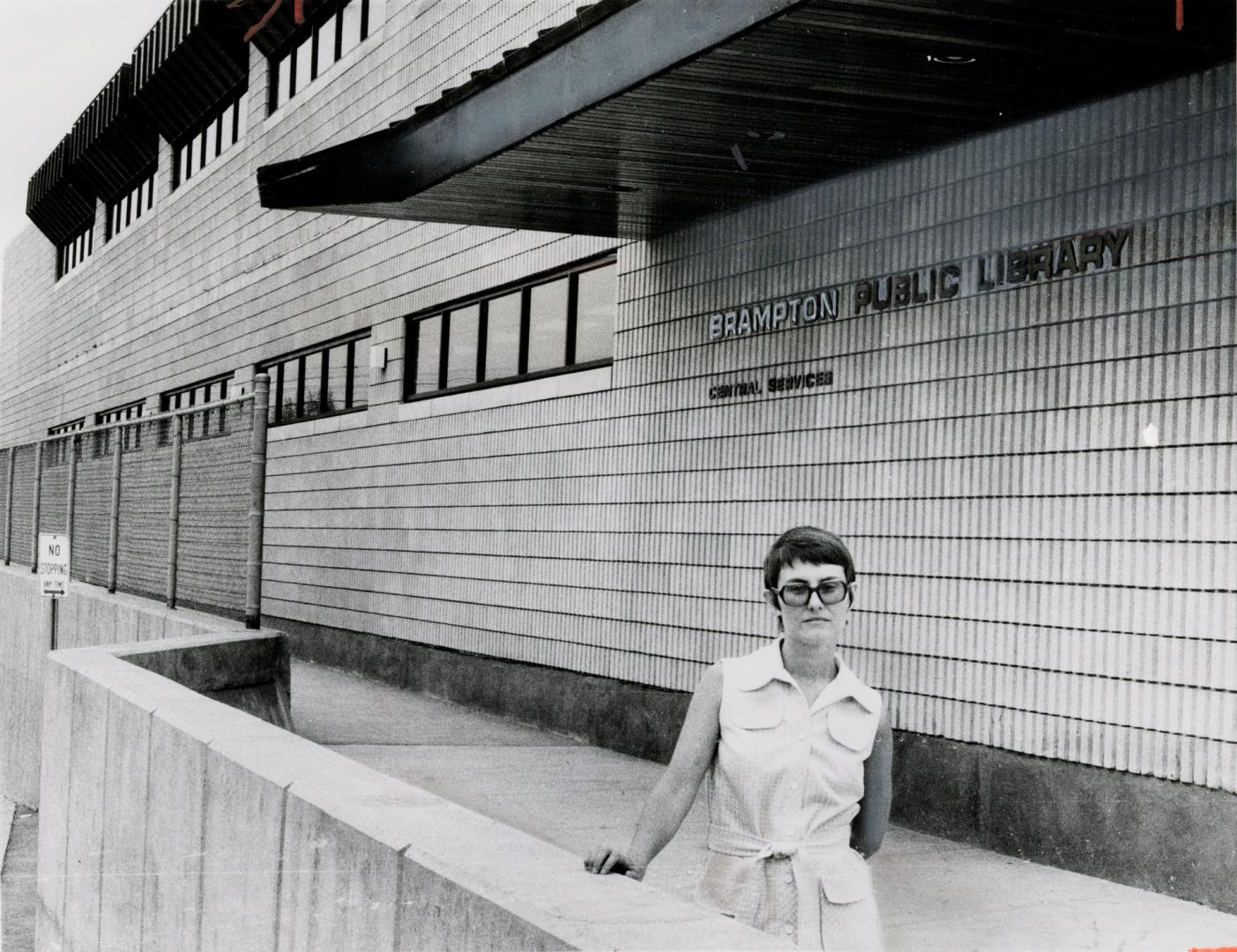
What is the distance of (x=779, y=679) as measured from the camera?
3.54 m

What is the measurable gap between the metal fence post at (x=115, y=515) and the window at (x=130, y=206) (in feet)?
42.6

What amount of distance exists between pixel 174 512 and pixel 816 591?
11950mm

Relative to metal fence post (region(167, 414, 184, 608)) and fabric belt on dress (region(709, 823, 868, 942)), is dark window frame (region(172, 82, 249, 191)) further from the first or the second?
fabric belt on dress (region(709, 823, 868, 942))

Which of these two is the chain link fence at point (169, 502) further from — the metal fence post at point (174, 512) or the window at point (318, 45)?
the window at point (318, 45)

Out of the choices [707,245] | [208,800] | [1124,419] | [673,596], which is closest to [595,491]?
[673,596]

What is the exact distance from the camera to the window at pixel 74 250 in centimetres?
3575

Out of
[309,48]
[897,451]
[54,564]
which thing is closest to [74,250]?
[309,48]

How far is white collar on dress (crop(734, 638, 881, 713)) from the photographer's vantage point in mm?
3553

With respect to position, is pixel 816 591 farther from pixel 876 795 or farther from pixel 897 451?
pixel 897 451

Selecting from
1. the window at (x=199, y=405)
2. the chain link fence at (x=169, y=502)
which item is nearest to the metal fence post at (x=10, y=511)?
the window at (x=199, y=405)

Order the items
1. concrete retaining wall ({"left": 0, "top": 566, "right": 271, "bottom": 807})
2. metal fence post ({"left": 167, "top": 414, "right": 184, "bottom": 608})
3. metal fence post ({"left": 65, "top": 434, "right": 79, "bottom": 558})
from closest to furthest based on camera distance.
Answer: metal fence post ({"left": 167, "top": 414, "right": 184, "bottom": 608}) → concrete retaining wall ({"left": 0, "top": 566, "right": 271, "bottom": 807}) → metal fence post ({"left": 65, "top": 434, "right": 79, "bottom": 558})

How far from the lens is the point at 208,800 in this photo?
19.8 ft

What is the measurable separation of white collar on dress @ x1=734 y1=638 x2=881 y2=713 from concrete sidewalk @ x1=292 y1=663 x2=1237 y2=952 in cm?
61

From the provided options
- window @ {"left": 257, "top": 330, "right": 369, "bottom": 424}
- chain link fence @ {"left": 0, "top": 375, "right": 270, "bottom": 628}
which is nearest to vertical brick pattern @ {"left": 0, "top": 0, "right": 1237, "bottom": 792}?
window @ {"left": 257, "top": 330, "right": 369, "bottom": 424}
